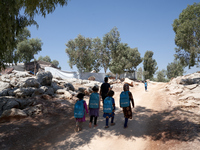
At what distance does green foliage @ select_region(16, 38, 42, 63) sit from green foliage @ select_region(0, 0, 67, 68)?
29669 millimetres

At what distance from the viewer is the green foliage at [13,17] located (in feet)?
14.9

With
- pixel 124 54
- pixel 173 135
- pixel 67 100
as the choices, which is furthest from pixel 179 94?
pixel 124 54

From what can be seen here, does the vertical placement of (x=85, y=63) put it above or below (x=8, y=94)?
above

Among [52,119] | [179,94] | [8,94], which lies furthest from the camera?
[179,94]

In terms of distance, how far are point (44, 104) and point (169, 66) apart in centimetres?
5477

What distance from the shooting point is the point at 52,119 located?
6.52m

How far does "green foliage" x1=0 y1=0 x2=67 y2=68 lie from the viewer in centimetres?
454

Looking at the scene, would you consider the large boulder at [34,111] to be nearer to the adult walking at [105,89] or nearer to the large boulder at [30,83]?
the large boulder at [30,83]

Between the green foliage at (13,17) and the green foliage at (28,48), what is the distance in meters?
29.7

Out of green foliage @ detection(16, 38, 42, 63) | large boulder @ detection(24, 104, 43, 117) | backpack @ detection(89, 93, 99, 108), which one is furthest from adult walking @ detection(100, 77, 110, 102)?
green foliage @ detection(16, 38, 42, 63)

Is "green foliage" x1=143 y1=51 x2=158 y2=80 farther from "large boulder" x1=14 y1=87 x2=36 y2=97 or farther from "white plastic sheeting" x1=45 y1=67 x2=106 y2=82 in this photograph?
"large boulder" x1=14 y1=87 x2=36 y2=97

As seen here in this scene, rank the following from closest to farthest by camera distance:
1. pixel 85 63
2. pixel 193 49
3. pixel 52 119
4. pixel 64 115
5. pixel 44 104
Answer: pixel 52 119 < pixel 64 115 < pixel 44 104 < pixel 193 49 < pixel 85 63

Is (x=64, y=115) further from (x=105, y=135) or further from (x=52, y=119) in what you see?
(x=105, y=135)

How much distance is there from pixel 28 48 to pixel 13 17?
31.8 m
